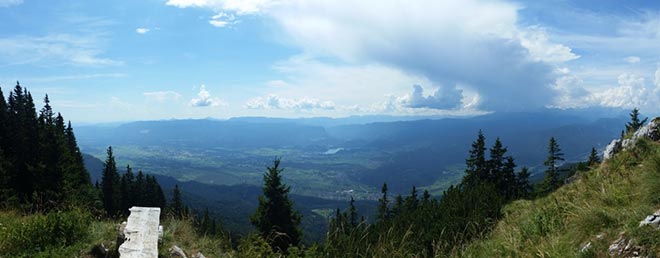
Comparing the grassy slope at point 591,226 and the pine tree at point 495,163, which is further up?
the grassy slope at point 591,226

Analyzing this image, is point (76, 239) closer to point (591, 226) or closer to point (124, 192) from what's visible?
point (591, 226)

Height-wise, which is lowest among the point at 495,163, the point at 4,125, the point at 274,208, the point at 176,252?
the point at 274,208

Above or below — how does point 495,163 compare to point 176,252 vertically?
below

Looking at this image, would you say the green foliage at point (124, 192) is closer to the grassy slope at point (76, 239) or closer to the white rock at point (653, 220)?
the grassy slope at point (76, 239)

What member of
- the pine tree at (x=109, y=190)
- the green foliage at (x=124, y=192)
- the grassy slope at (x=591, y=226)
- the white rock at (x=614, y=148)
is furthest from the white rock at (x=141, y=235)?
the pine tree at (x=109, y=190)

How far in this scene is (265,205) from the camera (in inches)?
958

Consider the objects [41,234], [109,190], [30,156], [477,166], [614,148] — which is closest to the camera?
[41,234]

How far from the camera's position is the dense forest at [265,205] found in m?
7.04

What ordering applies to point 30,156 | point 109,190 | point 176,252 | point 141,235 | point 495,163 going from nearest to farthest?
point 141,235, point 176,252, point 30,156, point 495,163, point 109,190

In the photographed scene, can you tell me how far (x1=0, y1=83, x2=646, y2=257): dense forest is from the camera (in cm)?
704

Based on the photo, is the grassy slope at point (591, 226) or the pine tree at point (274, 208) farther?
the pine tree at point (274, 208)

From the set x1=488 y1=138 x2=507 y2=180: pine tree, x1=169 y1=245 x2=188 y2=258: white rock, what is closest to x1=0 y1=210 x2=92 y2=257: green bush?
x1=169 y1=245 x2=188 y2=258: white rock

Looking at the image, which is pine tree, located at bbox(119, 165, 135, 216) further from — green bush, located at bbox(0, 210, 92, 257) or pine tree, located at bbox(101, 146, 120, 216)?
green bush, located at bbox(0, 210, 92, 257)

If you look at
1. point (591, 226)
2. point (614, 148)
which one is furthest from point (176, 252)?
point (614, 148)
